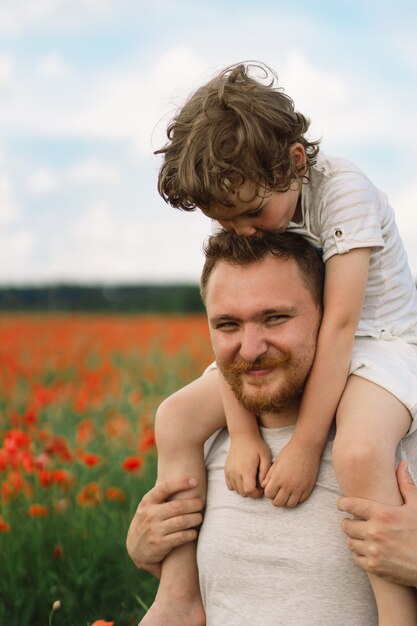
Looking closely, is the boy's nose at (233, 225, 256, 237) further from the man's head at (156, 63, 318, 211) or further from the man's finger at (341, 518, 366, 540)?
the man's finger at (341, 518, 366, 540)

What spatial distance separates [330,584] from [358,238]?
1.00m

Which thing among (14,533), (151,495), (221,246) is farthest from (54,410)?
(221,246)

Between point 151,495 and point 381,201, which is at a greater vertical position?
point 381,201

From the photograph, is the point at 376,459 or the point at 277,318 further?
the point at 277,318

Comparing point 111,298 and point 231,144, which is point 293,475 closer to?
point 231,144

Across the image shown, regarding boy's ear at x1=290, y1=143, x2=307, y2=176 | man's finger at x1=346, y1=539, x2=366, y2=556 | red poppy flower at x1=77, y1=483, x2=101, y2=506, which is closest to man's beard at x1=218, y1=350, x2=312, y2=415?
man's finger at x1=346, y1=539, x2=366, y2=556

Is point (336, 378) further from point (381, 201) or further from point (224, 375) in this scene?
point (381, 201)

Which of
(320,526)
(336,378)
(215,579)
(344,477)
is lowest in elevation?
(215,579)

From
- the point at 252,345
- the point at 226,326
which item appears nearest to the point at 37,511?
the point at 226,326

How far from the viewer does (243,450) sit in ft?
10.5

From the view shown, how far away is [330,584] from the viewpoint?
304 cm

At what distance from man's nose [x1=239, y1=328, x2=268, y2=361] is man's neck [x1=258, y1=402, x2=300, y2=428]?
0.24 meters

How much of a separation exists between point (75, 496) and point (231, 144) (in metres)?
2.37

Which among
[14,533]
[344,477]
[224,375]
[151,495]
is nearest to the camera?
[344,477]
